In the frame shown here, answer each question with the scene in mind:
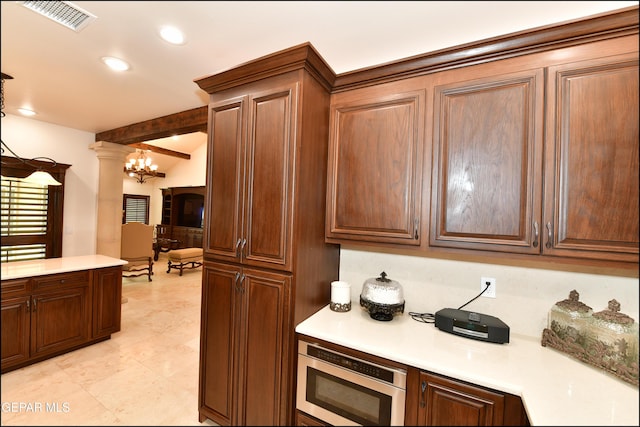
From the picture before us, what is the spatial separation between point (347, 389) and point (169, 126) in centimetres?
268

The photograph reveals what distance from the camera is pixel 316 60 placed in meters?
1.34

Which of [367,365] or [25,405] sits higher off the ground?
[25,405]

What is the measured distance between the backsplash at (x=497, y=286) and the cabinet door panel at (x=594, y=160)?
315 mm

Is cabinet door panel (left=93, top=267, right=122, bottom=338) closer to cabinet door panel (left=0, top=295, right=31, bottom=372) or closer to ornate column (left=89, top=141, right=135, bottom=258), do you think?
ornate column (left=89, top=141, right=135, bottom=258)

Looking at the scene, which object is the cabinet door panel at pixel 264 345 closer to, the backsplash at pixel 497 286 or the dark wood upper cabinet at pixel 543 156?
the backsplash at pixel 497 286

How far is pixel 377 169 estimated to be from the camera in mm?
1472

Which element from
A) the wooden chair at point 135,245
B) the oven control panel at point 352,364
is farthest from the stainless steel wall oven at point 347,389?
the wooden chair at point 135,245

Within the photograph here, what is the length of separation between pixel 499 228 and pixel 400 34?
41.2 inches

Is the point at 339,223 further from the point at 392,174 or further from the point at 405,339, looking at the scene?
the point at 405,339

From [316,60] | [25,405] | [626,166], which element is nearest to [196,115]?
[316,60]

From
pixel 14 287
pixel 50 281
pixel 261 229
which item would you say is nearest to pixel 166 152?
pixel 50 281

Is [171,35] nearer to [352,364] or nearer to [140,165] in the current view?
[352,364]
